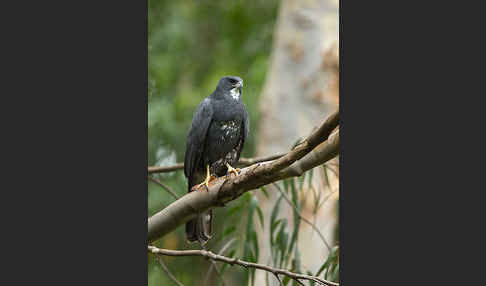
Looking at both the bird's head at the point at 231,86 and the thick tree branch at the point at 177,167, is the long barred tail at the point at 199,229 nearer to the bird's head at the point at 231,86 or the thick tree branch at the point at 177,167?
the thick tree branch at the point at 177,167

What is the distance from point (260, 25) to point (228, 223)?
450 cm

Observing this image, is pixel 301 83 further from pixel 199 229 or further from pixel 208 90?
pixel 199 229

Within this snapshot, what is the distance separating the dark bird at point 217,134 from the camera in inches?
118

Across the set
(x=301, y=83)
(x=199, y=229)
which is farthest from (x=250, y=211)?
(x=301, y=83)

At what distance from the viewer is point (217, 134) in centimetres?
304

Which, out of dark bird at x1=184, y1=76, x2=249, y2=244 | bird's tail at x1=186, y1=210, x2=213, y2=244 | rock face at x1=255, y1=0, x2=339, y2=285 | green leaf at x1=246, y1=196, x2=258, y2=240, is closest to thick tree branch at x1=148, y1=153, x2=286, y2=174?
dark bird at x1=184, y1=76, x2=249, y2=244

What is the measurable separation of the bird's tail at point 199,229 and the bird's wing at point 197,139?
1.15 feet

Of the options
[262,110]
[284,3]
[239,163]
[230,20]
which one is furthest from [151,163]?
[230,20]

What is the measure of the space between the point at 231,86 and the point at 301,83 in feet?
4.62

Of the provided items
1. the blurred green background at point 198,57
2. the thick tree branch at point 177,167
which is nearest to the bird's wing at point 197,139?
the thick tree branch at point 177,167

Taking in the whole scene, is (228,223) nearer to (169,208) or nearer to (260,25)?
(169,208)

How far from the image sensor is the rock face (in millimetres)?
4121

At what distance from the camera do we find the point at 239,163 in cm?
329

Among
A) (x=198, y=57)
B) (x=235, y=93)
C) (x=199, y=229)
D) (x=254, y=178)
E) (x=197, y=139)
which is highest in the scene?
(x=198, y=57)
